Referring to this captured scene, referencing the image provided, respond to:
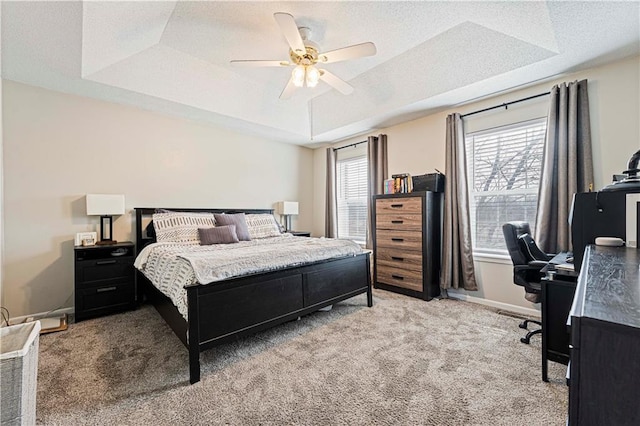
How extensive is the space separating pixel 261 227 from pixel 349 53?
2.65m

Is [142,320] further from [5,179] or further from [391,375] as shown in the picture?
[391,375]

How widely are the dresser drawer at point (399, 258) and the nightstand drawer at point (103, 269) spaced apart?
321 centimetres

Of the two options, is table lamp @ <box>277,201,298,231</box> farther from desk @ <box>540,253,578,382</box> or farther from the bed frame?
desk @ <box>540,253,578,382</box>

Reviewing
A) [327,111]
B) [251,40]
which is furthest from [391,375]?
[327,111]

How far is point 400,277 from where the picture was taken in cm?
377

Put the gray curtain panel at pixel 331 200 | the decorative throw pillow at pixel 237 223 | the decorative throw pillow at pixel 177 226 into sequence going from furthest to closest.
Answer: the gray curtain panel at pixel 331 200, the decorative throw pillow at pixel 237 223, the decorative throw pillow at pixel 177 226

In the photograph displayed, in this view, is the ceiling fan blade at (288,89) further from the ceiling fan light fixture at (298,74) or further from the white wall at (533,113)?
the white wall at (533,113)

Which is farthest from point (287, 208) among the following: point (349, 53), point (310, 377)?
point (310, 377)

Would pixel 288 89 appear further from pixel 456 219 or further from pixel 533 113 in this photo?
pixel 533 113

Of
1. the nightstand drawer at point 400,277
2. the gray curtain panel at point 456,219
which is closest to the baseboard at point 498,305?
the gray curtain panel at point 456,219

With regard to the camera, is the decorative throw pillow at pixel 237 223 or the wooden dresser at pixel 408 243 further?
the decorative throw pillow at pixel 237 223

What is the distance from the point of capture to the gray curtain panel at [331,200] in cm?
526

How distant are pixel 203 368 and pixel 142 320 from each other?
4.58ft

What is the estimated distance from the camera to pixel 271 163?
5.08m
